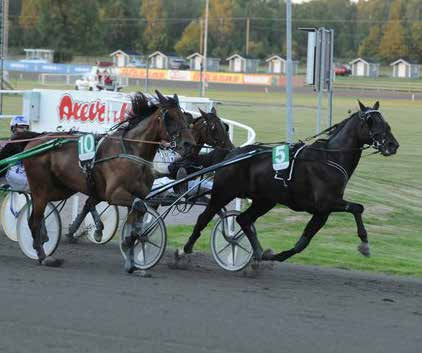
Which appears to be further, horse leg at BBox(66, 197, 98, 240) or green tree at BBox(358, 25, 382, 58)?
green tree at BBox(358, 25, 382, 58)

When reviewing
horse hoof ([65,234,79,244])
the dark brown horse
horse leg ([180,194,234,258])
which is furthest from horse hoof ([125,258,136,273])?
horse hoof ([65,234,79,244])

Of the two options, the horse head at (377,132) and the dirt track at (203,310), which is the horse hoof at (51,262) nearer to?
the dirt track at (203,310)

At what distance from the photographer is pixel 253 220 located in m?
9.59

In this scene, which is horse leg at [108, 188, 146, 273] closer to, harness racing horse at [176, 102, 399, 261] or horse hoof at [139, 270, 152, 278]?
horse hoof at [139, 270, 152, 278]

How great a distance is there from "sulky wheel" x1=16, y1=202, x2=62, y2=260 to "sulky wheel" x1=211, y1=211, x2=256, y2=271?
5.65 ft

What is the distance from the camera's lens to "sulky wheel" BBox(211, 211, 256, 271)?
967cm

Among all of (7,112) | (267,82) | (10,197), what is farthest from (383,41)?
(10,197)

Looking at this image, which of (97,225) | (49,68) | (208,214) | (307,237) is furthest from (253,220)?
(49,68)

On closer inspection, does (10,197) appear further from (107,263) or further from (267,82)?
(267,82)

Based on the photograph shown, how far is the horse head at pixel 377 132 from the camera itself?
29.4 feet

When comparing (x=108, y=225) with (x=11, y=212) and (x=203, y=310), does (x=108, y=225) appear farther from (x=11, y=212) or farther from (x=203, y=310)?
(x=203, y=310)

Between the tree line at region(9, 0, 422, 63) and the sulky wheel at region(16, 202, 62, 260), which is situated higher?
the tree line at region(9, 0, 422, 63)

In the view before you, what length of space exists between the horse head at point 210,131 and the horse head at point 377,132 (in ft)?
6.68

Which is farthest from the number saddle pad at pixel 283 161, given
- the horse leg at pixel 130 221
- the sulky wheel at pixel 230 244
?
the horse leg at pixel 130 221
